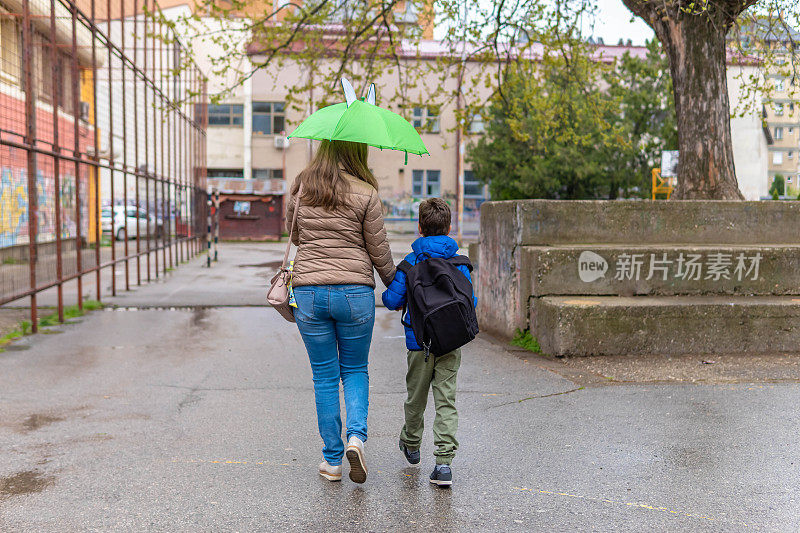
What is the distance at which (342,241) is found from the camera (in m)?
3.92

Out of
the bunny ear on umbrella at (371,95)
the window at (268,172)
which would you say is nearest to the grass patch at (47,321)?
the bunny ear on umbrella at (371,95)

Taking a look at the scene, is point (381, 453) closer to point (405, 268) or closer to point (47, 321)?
point (405, 268)

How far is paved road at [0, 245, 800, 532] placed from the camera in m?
3.67

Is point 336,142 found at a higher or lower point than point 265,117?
lower

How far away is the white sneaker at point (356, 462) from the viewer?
12.7ft

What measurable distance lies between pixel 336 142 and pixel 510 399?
2.74 m

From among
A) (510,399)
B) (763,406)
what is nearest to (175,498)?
(510,399)

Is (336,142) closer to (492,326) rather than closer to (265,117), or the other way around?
(492,326)

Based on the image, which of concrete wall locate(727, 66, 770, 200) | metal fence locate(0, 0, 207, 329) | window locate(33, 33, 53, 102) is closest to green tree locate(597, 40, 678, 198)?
concrete wall locate(727, 66, 770, 200)

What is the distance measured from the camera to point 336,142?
13.0 ft

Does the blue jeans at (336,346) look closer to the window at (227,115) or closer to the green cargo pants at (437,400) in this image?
the green cargo pants at (437,400)

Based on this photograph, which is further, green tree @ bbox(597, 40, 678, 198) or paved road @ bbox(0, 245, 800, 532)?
green tree @ bbox(597, 40, 678, 198)

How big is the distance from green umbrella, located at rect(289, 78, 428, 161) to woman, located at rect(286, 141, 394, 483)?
0.14 metres

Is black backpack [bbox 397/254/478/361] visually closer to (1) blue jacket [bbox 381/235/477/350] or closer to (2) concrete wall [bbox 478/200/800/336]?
(1) blue jacket [bbox 381/235/477/350]
